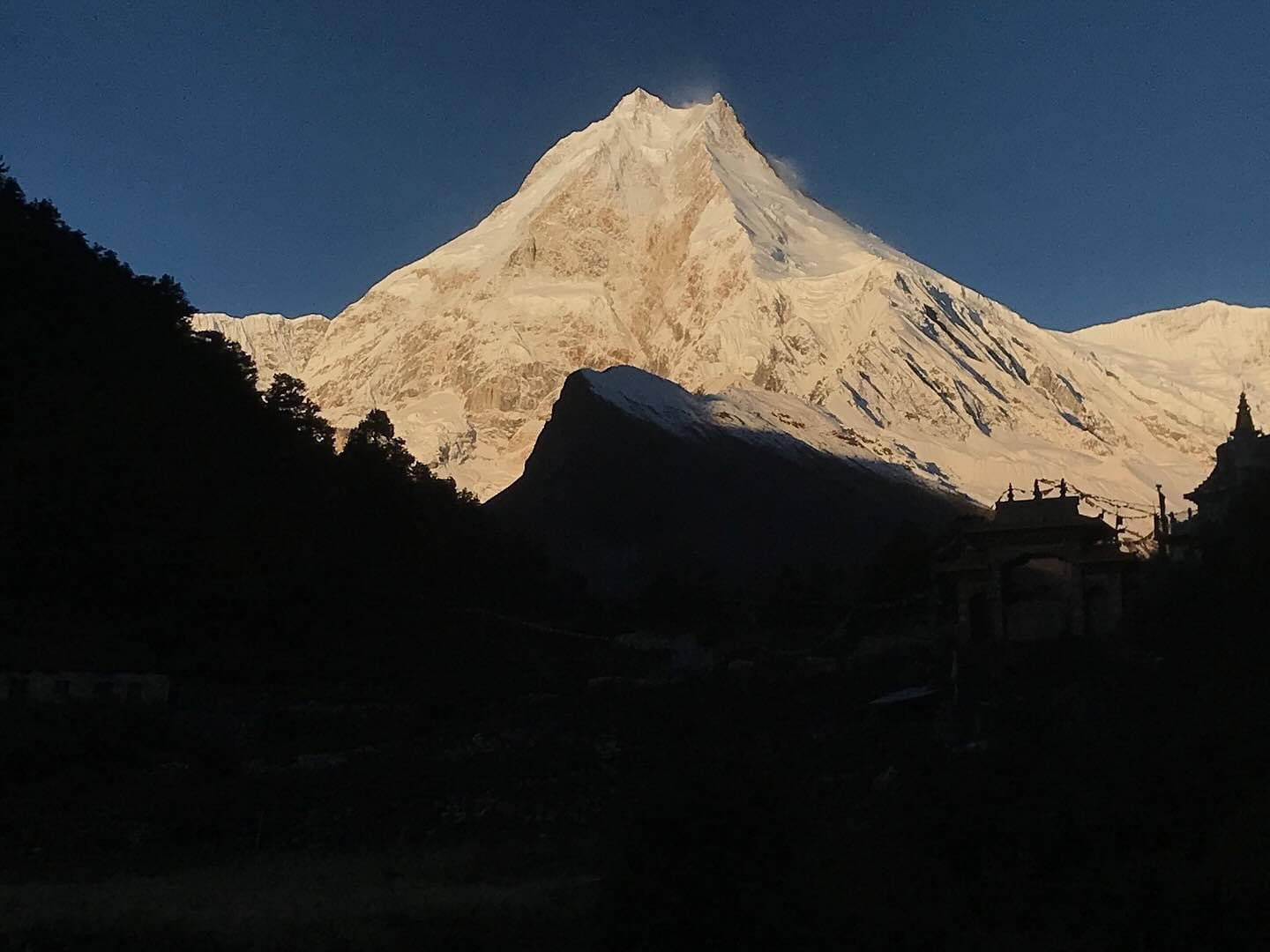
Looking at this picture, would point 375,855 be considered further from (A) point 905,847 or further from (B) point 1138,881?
(B) point 1138,881

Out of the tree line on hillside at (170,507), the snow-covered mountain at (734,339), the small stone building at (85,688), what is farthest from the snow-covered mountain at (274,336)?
the small stone building at (85,688)

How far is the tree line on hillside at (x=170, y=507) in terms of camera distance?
2428 cm

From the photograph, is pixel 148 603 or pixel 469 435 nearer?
pixel 148 603

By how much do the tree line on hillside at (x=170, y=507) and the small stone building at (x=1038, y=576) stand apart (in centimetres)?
1134

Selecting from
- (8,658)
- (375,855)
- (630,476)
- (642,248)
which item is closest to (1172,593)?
(375,855)

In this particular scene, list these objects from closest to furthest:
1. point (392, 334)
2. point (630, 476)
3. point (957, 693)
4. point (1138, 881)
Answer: point (1138, 881) → point (957, 693) → point (630, 476) → point (392, 334)

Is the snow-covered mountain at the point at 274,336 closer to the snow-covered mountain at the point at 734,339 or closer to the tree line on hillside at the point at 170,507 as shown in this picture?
the snow-covered mountain at the point at 734,339

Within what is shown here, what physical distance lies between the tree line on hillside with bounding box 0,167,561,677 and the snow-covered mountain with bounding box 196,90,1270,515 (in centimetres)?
2845

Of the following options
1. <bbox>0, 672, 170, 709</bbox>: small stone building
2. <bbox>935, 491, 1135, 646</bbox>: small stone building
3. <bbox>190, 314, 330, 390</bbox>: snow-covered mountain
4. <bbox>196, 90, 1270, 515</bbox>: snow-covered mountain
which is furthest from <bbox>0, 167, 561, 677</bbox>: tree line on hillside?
<bbox>190, 314, 330, 390</bbox>: snow-covered mountain

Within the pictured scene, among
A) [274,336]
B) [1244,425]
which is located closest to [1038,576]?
[1244,425]

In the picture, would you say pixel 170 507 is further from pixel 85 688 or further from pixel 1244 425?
pixel 1244 425

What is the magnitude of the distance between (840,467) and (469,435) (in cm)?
3545

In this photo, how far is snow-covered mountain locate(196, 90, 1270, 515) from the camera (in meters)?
71.5

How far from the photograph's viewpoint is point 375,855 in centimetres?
1498
